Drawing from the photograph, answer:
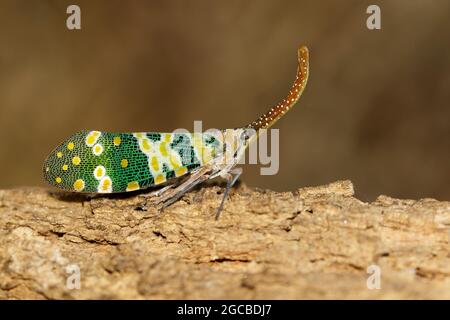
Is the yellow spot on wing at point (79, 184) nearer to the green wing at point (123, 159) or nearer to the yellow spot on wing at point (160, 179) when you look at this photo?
the green wing at point (123, 159)

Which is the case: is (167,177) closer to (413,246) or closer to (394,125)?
(413,246)

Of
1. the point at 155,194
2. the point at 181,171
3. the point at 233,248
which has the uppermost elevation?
the point at 181,171

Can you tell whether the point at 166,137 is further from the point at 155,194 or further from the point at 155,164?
the point at 155,194

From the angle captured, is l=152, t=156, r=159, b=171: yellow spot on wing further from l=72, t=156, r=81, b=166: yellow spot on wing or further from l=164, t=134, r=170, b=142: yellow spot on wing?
l=72, t=156, r=81, b=166: yellow spot on wing

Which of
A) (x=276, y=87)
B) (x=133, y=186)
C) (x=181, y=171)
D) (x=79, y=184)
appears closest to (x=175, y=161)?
(x=181, y=171)

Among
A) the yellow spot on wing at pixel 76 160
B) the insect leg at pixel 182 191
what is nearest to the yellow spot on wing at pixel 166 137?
the insect leg at pixel 182 191

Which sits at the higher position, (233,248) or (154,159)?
(154,159)
